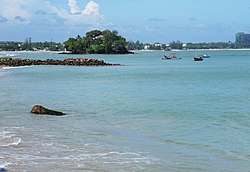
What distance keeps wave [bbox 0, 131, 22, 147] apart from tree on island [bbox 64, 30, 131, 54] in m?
165

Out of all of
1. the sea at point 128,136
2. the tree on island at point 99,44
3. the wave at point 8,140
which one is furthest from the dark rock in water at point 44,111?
the tree on island at point 99,44

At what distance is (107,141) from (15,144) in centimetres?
325

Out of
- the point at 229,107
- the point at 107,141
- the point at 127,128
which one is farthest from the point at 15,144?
the point at 229,107

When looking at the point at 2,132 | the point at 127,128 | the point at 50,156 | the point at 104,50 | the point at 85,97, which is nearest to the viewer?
the point at 50,156

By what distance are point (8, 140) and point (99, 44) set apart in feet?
565

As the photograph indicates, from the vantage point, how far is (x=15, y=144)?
15703 millimetres

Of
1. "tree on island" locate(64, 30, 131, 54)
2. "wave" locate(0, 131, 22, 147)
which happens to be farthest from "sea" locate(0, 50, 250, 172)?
"tree on island" locate(64, 30, 131, 54)

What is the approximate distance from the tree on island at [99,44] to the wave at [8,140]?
541ft

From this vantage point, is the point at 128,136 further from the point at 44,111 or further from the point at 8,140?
the point at 44,111

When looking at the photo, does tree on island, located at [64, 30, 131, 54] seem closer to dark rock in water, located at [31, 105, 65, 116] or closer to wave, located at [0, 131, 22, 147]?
dark rock in water, located at [31, 105, 65, 116]

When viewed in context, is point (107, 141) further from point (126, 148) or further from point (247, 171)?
point (247, 171)

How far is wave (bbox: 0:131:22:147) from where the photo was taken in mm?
15681

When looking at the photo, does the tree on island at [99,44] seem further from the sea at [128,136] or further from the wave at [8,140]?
the wave at [8,140]

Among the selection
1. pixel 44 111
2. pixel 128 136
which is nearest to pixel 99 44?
pixel 44 111
